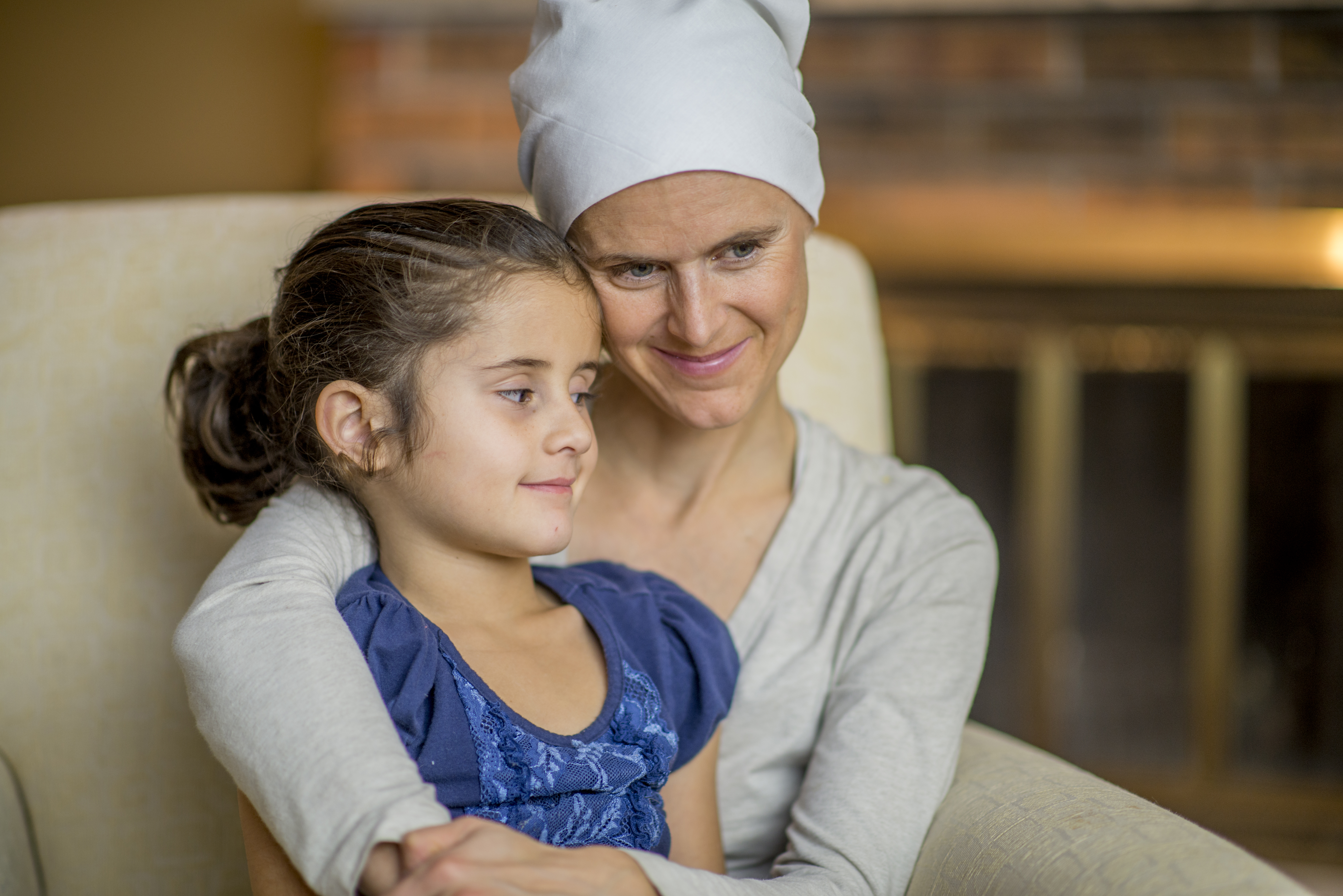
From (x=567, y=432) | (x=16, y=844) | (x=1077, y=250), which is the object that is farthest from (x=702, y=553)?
(x=1077, y=250)

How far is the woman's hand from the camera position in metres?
0.66

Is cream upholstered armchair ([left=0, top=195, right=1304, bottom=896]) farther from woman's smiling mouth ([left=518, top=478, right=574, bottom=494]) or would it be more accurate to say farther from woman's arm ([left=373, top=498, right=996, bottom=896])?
woman's smiling mouth ([left=518, top=478, right=574, bottom=494])

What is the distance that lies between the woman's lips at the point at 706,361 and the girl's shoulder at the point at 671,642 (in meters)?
0.20

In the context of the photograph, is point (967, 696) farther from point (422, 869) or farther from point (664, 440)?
point (422, 869)

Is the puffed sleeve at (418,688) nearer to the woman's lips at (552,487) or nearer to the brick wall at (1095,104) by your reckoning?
the woman's lips at (552,487)

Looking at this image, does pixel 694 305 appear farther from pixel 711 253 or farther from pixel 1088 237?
pixel 1088 237

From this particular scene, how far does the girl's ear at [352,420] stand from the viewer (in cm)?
88

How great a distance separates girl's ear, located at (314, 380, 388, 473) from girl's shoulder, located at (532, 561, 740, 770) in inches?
7.7

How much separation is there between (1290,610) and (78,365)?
237 cm

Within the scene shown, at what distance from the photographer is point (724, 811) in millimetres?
1059

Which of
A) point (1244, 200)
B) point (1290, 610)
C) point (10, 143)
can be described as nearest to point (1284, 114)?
point (1244, 200)

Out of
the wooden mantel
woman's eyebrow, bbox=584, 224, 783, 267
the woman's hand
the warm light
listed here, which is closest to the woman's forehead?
woman's eyebrow, bbox=584, 224, 783, 267

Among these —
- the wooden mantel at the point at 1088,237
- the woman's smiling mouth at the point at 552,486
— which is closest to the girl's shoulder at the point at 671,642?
the woman's smiling mouth at the point at 552,486

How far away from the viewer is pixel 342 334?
881 mm
